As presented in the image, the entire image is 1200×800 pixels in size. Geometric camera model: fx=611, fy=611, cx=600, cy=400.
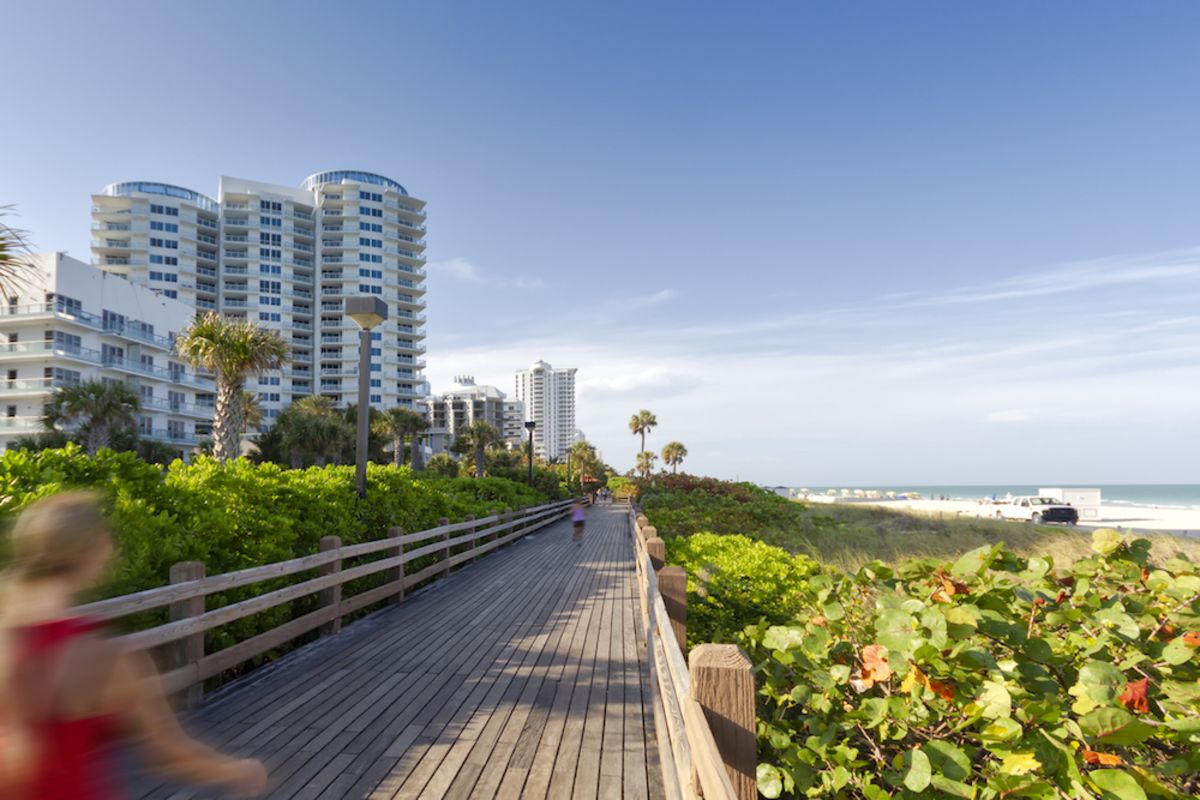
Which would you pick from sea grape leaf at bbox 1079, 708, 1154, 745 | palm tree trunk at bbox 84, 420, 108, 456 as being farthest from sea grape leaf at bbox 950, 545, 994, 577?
palm tree trunk at bbox 84, 420, 108, 456

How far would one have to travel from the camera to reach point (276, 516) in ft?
21.7

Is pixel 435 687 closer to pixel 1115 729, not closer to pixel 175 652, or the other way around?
pixel 175 652

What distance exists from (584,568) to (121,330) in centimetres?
6266

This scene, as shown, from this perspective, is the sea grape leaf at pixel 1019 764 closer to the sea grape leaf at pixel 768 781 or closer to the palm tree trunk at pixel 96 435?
the sea grape leaf at pixel 768 781

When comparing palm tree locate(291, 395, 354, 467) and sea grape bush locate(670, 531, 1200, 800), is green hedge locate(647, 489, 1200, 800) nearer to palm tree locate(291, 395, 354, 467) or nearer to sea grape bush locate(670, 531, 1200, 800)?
sea grape bush locate(670, 531, 1200, 800)

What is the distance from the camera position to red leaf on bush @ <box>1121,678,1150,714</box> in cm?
216

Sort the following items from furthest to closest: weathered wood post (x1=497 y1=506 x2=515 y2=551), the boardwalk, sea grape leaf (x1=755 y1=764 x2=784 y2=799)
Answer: weathered wood post (x1=497 y1=506 x2=515 y2=551) < the boardwalk < sea grape leaf (x1=755 y1=764 x2=784 y2=799)

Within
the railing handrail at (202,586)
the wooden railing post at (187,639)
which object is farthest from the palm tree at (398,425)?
the wooden railing post at (187,639)

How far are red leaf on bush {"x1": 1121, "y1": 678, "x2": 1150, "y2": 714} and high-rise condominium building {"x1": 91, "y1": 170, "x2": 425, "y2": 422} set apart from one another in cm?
9645

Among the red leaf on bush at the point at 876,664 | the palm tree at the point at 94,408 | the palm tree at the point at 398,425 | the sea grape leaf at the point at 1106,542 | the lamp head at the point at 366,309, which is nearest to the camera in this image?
the red leaf on bush at the point at 876,664

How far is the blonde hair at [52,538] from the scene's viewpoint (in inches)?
71.7

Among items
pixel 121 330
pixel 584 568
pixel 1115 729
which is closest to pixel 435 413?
pixel 121 330

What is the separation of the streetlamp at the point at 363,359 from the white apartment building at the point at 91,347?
156 ft

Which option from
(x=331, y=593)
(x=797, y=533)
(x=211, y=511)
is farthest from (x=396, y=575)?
(x=797, y=533)
